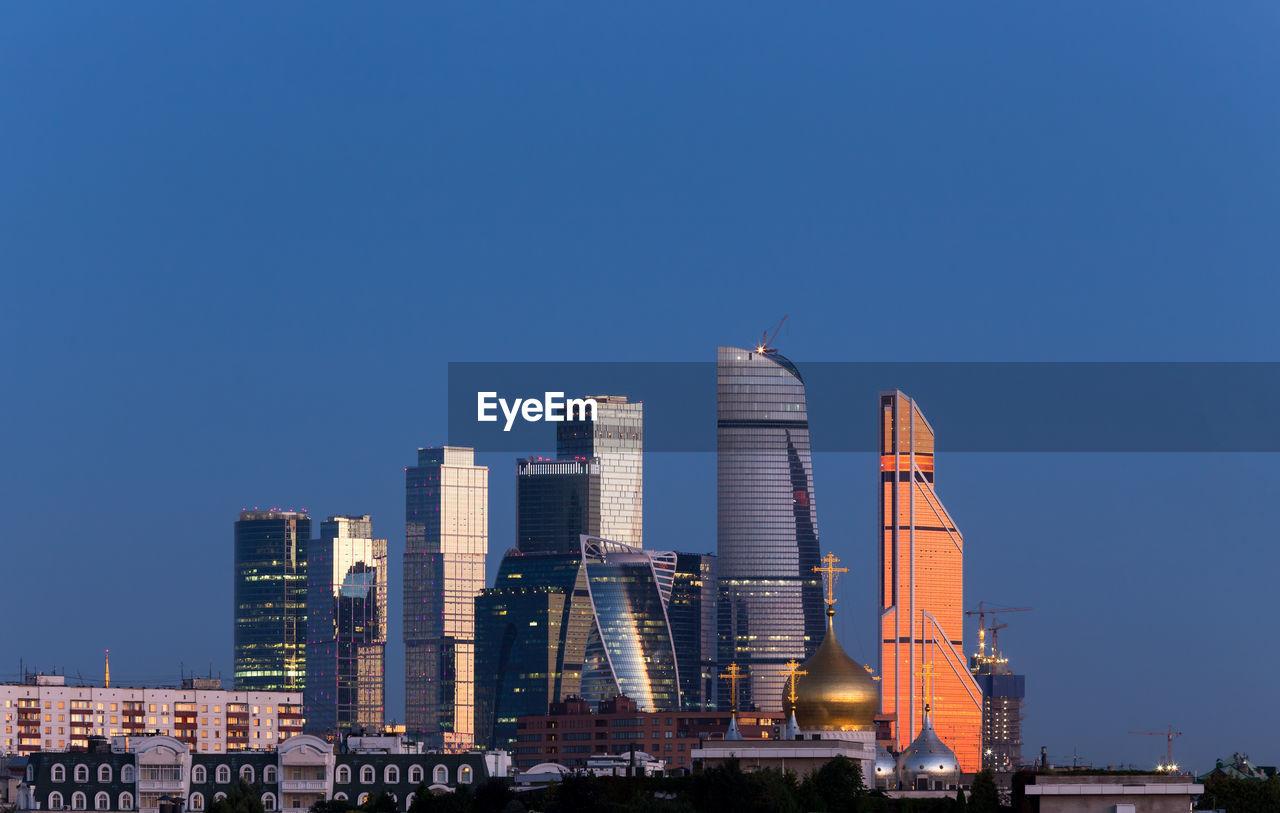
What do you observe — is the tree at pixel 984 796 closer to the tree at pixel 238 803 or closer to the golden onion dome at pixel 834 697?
the tree at pixel 238 803

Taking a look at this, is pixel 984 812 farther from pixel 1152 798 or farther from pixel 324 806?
pixel 324 806

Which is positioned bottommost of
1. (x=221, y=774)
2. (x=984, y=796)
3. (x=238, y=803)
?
(x=221, y=774)

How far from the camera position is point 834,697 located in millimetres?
146500

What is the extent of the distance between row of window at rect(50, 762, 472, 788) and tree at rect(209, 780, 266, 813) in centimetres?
1446

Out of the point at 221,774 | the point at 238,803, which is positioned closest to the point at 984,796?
the point at 238,803

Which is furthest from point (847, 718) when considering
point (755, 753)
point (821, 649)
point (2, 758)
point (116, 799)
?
point (2, 758)

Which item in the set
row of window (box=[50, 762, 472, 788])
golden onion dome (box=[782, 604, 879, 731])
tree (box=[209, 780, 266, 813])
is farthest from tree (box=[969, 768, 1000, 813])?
golden onion dome (box=[782, 604, 879, 731])

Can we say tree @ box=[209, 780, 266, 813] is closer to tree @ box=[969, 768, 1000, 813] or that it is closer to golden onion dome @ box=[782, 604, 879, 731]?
tree @ box=[969, 768, 1000, 813]

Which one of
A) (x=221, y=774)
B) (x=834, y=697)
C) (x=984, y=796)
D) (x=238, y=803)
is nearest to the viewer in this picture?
(x=984, y=796)

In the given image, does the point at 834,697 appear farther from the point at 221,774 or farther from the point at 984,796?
the point at 984,796

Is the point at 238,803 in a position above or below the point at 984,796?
below

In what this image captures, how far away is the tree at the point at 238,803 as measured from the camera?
103 metres

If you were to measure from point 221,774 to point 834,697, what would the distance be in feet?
123

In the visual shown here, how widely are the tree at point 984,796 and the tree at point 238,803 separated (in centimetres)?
2905
